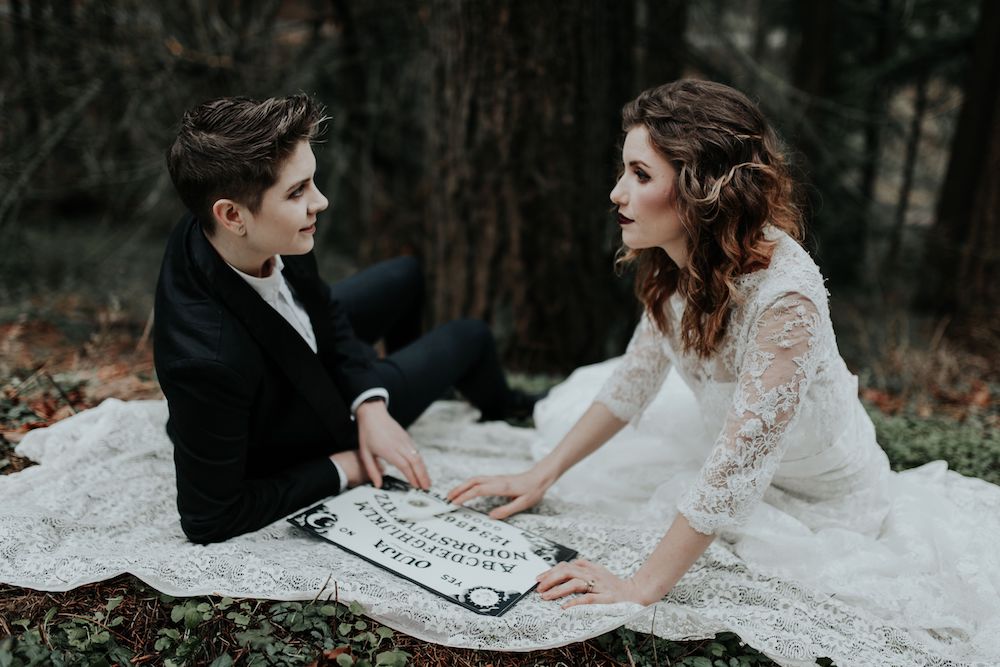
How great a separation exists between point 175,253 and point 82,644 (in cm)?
105

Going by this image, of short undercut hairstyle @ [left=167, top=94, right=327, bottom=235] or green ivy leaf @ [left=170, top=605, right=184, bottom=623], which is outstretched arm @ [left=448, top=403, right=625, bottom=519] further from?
short undercut hairstyle @ [left=167, top=94, right=327, bottom=235]

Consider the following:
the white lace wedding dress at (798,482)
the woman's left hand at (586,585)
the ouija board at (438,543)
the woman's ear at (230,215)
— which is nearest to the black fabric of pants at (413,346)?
the ouija board at (438,543)

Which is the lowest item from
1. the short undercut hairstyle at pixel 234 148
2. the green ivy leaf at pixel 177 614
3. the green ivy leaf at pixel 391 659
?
the green ivy leaf at pixel 391 659

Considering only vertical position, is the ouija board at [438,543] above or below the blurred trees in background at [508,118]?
below

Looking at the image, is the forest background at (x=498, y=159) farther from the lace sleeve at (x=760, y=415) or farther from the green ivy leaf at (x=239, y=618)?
the green ivy leaf at (x=239, y=618)

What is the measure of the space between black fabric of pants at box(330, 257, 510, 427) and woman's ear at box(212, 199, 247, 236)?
35.5 inches

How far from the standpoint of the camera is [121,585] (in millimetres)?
1954

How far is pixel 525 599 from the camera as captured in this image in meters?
1.96

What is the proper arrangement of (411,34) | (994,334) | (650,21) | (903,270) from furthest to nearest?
(903,270)
(650,21)
(411,34)
(994,334)

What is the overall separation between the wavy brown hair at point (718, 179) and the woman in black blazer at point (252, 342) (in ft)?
3.19

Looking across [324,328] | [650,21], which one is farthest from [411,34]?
[324,328]

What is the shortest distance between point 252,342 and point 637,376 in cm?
124

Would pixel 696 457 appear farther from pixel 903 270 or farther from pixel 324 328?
pixel 903 270

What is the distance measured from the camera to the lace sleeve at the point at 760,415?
1.85m
